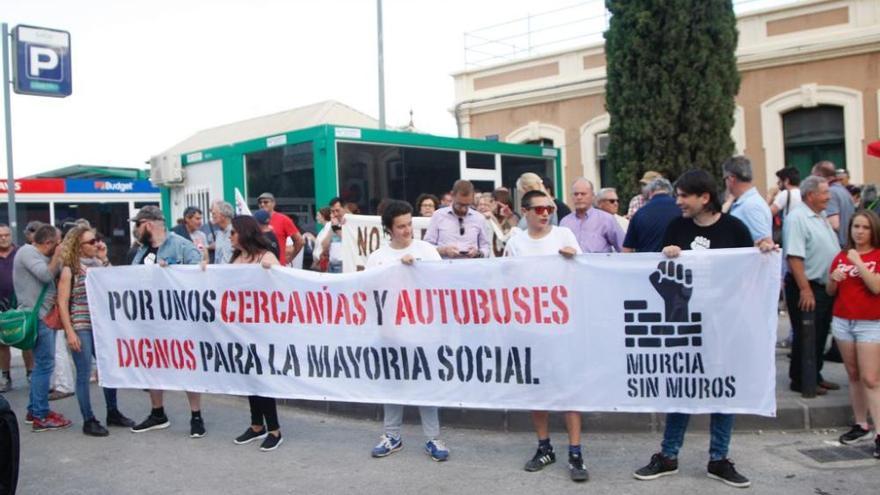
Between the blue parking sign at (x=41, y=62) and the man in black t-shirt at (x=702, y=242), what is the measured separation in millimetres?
11162

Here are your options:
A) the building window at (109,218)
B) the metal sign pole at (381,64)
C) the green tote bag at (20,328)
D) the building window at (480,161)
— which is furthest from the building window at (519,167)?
the building window at (109,218)

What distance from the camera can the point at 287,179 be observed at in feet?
34.9

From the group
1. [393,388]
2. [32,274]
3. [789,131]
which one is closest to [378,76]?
[789,131]

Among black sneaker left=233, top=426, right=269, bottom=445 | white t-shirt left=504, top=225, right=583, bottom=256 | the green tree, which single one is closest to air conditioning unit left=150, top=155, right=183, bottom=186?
black sneaker left=233, top=426, right=269, bottom=445

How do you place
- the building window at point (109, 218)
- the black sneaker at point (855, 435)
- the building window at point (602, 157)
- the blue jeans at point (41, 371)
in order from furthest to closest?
the building window at point (109, 218) → the building window at point (602, 157) → the blue jeans at point (41, 371) → the black sneaker at point (855, 435)

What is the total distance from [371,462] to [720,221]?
9.32ft

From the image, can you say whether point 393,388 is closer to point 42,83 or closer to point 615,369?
point 615,369

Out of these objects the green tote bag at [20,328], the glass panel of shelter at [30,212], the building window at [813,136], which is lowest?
the green tote bag at [20,328]

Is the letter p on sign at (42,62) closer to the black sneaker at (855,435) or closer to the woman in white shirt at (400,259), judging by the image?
the woman in white shirt at (400,259)

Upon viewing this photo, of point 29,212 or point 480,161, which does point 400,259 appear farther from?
point 29,212

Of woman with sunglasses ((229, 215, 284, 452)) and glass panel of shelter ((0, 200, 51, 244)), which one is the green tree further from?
glass panel of shelter ((0, 200, 51, 244))

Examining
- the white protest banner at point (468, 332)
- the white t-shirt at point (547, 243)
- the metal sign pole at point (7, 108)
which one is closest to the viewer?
the white protest banner at point (468, 332)

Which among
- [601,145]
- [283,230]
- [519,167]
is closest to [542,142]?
[601,145]

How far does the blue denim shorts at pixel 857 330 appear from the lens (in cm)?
526
